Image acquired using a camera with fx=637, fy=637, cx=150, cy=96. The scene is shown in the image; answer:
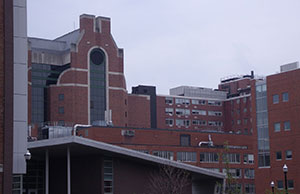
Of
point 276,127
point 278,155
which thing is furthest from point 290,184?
point 276,127

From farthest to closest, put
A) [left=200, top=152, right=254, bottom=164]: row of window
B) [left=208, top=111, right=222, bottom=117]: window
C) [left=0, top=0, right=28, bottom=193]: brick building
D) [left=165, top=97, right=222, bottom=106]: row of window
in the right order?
[left=208, top=111, right=222, bottom=117]: window < [left=165, top=97, right=222, bottom=106]: row of window < [left=200, top=152, right=254, bottom=164]: row of window < [left=0, top=0, right=28, bottom=193]: brick building

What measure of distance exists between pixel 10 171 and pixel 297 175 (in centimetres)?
5184

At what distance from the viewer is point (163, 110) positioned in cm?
14312

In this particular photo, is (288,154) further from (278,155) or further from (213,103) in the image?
(213,103)

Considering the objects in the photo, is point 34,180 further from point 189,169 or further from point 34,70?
point 34,70

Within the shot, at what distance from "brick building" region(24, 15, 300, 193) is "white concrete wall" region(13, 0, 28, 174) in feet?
122

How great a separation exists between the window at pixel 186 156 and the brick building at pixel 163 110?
18cm

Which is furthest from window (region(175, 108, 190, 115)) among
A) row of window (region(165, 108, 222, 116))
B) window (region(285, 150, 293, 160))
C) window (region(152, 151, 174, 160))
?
window (region(285, 150, 293, 160))

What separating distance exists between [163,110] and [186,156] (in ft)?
168

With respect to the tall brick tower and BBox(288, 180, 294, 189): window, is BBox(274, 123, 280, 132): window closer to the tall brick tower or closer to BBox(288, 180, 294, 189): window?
BBox(288, 180, 294, 189): window

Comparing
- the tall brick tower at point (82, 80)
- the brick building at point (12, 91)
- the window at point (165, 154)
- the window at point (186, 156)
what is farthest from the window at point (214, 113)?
the brick building at point (12, 91)

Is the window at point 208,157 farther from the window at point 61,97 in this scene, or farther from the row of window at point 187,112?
the row of window at point 187,112

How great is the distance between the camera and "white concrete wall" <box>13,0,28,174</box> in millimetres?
28547

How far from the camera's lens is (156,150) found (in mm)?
89250
